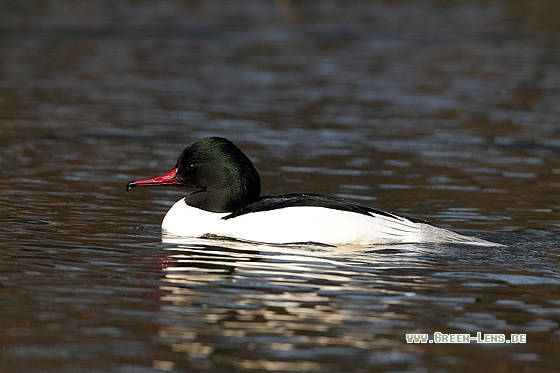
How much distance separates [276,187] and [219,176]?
2.59 metres

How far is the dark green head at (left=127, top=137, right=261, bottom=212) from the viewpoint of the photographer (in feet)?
33.7

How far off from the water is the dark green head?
0.55 metres

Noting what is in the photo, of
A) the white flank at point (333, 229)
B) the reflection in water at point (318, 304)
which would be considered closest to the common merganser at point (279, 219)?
the white flank at point (333, 229)

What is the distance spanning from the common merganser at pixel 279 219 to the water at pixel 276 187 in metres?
0.16

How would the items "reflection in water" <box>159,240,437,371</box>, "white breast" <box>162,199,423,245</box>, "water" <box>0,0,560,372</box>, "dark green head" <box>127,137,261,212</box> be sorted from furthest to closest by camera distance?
"dark green head" <box>127,137,261,212</box> < "white breast" <box>162,199,423,245</box> < "water" <box>0,0,560,372</box> < "reflection in water" <box>159,240,437,371</box>

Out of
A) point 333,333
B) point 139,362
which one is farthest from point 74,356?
point 333,333

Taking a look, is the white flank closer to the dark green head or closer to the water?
the water

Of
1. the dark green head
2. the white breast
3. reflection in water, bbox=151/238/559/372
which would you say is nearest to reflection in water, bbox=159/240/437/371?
reflection in water, bbox=151/238/559/372

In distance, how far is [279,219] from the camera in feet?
31.8

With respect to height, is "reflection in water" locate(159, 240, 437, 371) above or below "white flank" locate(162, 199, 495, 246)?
below

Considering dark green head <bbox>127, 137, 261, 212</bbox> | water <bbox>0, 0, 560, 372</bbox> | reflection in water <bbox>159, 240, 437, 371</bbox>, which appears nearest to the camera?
reflection in water <bbox>159, 240, 437, 371</bbox>

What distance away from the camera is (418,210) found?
38.8ft

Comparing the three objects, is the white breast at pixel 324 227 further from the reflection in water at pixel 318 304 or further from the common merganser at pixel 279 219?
the reflection in water at pixel 318 304

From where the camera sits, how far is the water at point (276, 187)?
22.4ft
